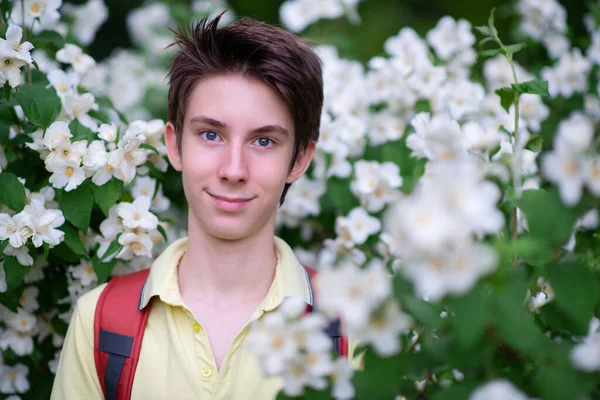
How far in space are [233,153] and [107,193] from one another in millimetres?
478

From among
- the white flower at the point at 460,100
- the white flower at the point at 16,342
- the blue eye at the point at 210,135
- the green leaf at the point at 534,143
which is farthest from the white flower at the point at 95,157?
the white flower at the point at 460,100

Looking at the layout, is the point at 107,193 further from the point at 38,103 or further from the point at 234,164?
the point at 234,164

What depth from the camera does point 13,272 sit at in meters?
1.72

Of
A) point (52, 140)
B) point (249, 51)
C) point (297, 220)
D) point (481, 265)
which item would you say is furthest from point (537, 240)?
point (297, 220)

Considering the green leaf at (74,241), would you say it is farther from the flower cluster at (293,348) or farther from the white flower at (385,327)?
the white flower at (385,327)

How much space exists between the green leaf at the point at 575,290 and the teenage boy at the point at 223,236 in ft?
2.62

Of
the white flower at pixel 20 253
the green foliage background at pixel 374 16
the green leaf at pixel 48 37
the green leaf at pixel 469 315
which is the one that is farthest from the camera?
the green foliage background at pixel 374 16

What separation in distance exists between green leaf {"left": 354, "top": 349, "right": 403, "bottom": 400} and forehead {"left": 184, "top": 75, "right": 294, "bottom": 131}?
780 mm

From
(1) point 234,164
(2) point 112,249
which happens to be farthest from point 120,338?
(1) point 234,164

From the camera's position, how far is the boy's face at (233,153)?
1610mm

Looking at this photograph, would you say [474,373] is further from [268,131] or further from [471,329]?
[268,131]

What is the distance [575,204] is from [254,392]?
2.99 feet

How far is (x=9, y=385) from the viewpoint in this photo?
1994mm

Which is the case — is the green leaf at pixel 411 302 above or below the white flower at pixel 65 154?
above
